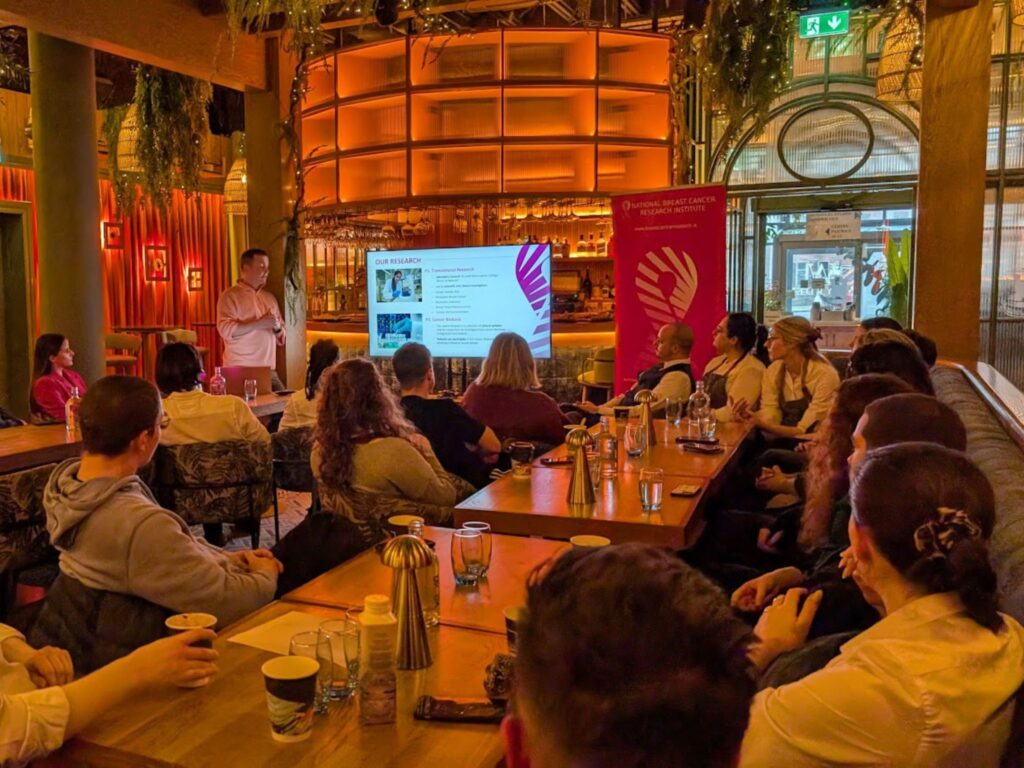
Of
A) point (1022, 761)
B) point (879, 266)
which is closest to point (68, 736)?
point (1022, 761)

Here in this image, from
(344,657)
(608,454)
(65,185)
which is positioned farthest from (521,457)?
(65,185)

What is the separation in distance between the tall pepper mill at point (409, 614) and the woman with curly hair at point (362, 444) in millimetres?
1249

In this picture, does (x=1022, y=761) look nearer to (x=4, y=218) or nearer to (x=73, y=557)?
(x=73, y=557)

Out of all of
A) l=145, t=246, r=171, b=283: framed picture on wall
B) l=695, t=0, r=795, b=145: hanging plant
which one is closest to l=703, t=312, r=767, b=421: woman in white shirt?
l=695, t=0, r=795, b=145: hanging plant

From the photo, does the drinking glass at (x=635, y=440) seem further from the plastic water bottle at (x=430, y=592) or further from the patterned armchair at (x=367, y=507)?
the plastic water bottle at (x=430, y=592)

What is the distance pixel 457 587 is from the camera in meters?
2.16

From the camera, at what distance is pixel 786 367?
5051mm

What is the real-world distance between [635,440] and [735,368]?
180cm

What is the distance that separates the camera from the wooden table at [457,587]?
199cm

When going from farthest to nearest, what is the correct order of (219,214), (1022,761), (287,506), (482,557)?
(219,214) → (287,506) → (482,557) → (1022,761)

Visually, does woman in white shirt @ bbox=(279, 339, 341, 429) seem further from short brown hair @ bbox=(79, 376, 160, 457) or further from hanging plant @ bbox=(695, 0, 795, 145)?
hanging plant @ bbox=(695, 0, 795, 145)

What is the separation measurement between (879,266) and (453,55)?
5.03m

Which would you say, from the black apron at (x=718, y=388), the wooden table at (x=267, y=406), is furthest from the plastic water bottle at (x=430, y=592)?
the black apron at (x=718, y=388)

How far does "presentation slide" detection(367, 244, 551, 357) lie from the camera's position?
7074mm
